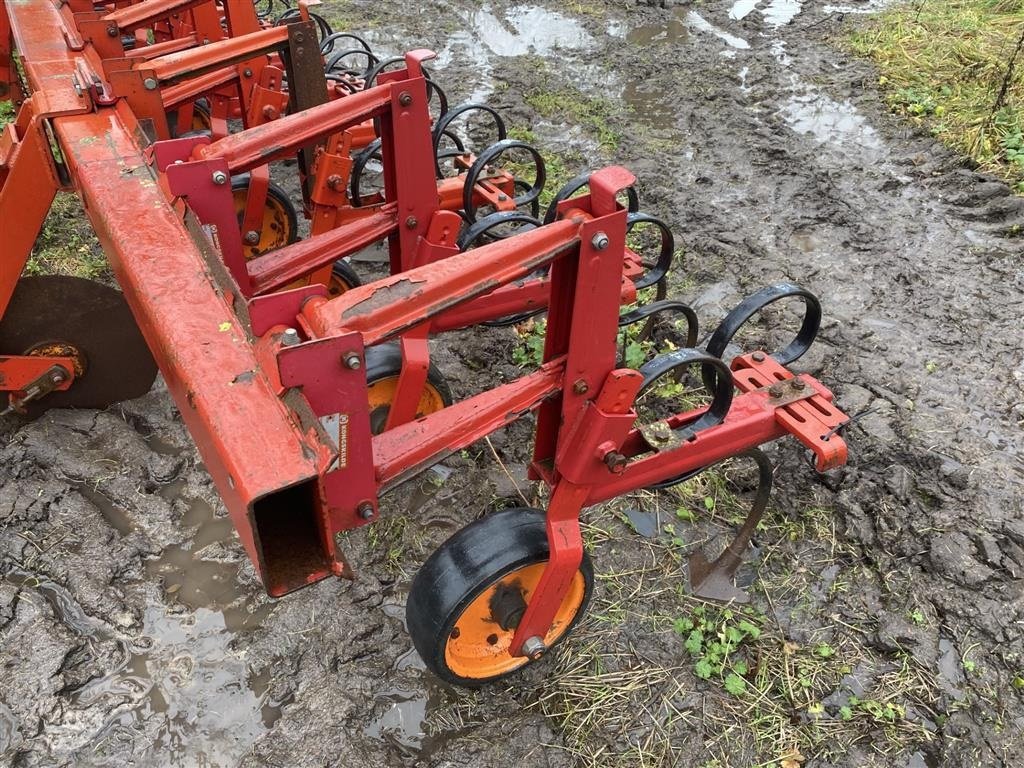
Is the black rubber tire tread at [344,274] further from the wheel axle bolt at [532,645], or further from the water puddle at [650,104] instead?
the water puddle at [650,104]

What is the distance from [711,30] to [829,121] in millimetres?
2834

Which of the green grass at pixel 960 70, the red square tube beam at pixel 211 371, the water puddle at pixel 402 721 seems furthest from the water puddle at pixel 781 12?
the water puddle at pixel 402 721

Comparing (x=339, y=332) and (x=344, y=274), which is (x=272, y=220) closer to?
(x=344, y=274)

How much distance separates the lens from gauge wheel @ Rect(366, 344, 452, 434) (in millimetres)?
3504

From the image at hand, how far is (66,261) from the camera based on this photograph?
5195mm

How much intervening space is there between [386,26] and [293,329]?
863 cm

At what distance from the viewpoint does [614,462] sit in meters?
2.60

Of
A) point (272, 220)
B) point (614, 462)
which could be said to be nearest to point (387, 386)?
point (614, 462)

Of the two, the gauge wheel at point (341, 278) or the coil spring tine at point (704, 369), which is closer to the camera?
the coil spring tine at point (704, 369)

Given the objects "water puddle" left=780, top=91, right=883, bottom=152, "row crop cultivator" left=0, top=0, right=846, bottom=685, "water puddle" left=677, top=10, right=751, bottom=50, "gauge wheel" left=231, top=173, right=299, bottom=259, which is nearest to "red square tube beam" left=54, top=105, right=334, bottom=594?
"row crop cultivator" left=0, top=0, right=846, bottom=685

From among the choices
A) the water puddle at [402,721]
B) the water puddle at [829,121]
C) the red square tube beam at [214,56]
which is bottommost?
the water puddle at [402,721]

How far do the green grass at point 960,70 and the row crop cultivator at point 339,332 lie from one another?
4063mm

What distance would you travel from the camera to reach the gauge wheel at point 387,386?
3.50m

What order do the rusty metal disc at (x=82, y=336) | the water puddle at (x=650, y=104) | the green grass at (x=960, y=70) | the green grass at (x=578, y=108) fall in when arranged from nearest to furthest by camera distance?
1. the rusty metal disc at (x=82, y=336)
2. the green grass at (x=960, y=70)
3. the green grass at (x=578, y=108)
4. the water puddle at (x=650, y=104)
